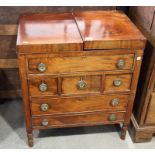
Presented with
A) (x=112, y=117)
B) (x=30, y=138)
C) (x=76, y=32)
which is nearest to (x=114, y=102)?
(x=112, y=117)

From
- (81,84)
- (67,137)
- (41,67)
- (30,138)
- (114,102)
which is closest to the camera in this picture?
(41,67)

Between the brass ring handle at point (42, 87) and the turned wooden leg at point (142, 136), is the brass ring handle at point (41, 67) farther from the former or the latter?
the turned wooden leg at point (142, 136)

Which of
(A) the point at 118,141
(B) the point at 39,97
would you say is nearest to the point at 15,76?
(B) the point at 39,97

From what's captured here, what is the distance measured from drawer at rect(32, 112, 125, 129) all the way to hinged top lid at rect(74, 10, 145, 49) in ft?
1.64

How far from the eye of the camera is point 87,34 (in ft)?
4.28

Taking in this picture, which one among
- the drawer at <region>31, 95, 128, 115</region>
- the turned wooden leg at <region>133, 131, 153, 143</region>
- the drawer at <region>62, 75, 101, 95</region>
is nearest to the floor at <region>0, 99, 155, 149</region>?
the turned wooden leg at <region>133, 131, 153, 143</region>

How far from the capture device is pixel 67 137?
1.74 m

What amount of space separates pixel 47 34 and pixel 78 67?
0.24m

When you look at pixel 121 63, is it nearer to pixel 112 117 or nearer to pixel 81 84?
pixel 81 84

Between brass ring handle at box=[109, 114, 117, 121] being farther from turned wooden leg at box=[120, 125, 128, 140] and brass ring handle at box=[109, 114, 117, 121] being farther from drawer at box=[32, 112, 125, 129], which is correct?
turned wooden leg at box=[120, 125, 128, 140]

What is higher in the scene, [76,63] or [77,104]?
[76,63]

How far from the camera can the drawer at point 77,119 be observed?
4.99ft

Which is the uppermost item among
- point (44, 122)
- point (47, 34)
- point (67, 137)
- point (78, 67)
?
point (47, 34)

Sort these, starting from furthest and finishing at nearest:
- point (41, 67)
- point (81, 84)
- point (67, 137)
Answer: point (67, 137), point (81, 84), point (41, 67)
